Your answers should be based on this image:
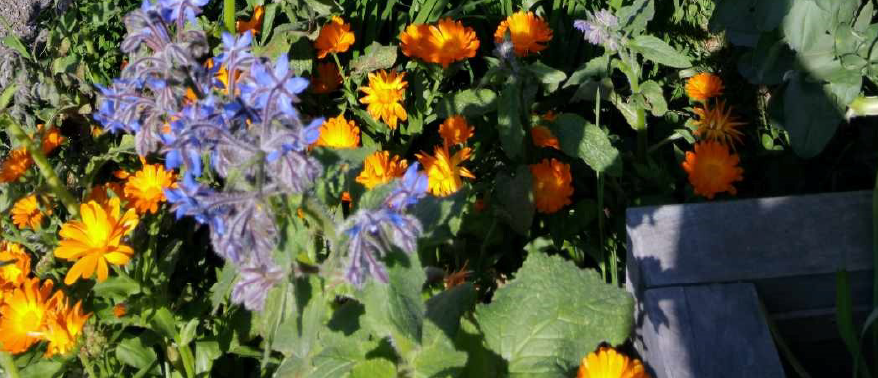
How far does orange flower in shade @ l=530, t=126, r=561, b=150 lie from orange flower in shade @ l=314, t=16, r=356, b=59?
0.72m

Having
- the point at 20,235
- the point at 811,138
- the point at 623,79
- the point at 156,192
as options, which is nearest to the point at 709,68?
the point at 623,79

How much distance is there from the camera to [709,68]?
9.36ft

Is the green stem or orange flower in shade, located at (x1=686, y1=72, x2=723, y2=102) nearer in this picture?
the green stem

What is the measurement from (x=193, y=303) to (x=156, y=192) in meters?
0.34

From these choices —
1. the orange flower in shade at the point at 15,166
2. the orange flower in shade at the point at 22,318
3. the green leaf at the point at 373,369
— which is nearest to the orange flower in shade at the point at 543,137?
the green leaf at the point at 373,369

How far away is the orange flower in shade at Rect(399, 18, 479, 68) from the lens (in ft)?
7.86

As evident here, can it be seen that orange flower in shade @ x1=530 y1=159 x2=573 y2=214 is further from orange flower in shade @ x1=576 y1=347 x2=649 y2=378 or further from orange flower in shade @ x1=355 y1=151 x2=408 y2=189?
orange flower in shade @ x1=576 y1=347 x2=649 y2=378

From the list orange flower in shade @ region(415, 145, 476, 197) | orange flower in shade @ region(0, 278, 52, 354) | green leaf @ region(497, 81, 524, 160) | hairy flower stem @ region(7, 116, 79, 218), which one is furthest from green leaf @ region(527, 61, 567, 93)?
orange flower in shade @ region(0, 278, 52, 354)

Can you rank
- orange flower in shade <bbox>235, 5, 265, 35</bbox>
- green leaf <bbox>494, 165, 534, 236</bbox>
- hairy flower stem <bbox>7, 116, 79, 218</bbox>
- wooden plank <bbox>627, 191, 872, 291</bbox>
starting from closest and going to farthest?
wooden plank <bbox>627, 191, 872, 291</bbox>, hairy flower stem <bbox>7, 116, 79, 218</bbox>, green leaf <bbox>494, 165, 534, 236</bbox>, orange flower in shade <bbox>235, 5, 265, 35</bbox>

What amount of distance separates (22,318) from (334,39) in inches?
49.8

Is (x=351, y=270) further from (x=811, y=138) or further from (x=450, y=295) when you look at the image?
(x=811, y=138)

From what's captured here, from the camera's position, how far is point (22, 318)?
6.07ft

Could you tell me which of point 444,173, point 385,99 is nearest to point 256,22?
point 385,99

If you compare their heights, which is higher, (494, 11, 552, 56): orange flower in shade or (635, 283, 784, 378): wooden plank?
(494, 11, 552, 56): orange flower in shade
